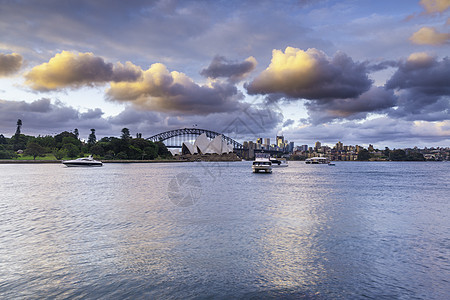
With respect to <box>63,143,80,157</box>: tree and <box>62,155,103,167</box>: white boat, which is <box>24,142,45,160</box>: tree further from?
<box>62,155,103,167</box>: white boat

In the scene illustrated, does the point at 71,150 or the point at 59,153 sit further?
the point at 71,150

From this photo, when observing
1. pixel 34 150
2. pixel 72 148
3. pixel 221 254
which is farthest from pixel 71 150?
pixel 221 254

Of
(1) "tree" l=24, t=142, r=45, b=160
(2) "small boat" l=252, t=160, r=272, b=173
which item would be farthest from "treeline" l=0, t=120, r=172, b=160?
(2) "small boat" l=252, t=160, r=272, b=173

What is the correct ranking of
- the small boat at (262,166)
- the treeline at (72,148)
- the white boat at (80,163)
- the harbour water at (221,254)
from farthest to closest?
the treeline at (72,148) → the white boat at (80,163) → the small boat at (262,166) → the harbour water at (221,254)

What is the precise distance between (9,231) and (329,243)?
1713 centimetres

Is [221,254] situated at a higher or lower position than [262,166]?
lower

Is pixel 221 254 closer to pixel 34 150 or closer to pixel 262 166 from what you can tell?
pixel 262 166

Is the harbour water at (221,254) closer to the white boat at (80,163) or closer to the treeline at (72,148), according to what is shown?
the white boat at (80,163)

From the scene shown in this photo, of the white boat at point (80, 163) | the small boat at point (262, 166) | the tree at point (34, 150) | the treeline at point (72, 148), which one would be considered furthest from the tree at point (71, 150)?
the small boat at point (262, 166)

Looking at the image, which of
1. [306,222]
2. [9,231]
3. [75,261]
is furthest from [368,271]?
[9,231]

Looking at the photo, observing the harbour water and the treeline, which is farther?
the treeline

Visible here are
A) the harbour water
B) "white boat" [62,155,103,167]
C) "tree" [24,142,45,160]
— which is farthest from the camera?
"tree" [24,142,45,160]

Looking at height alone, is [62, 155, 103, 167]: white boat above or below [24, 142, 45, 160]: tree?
below

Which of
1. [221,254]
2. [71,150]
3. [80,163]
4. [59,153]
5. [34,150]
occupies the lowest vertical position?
[221,254]
